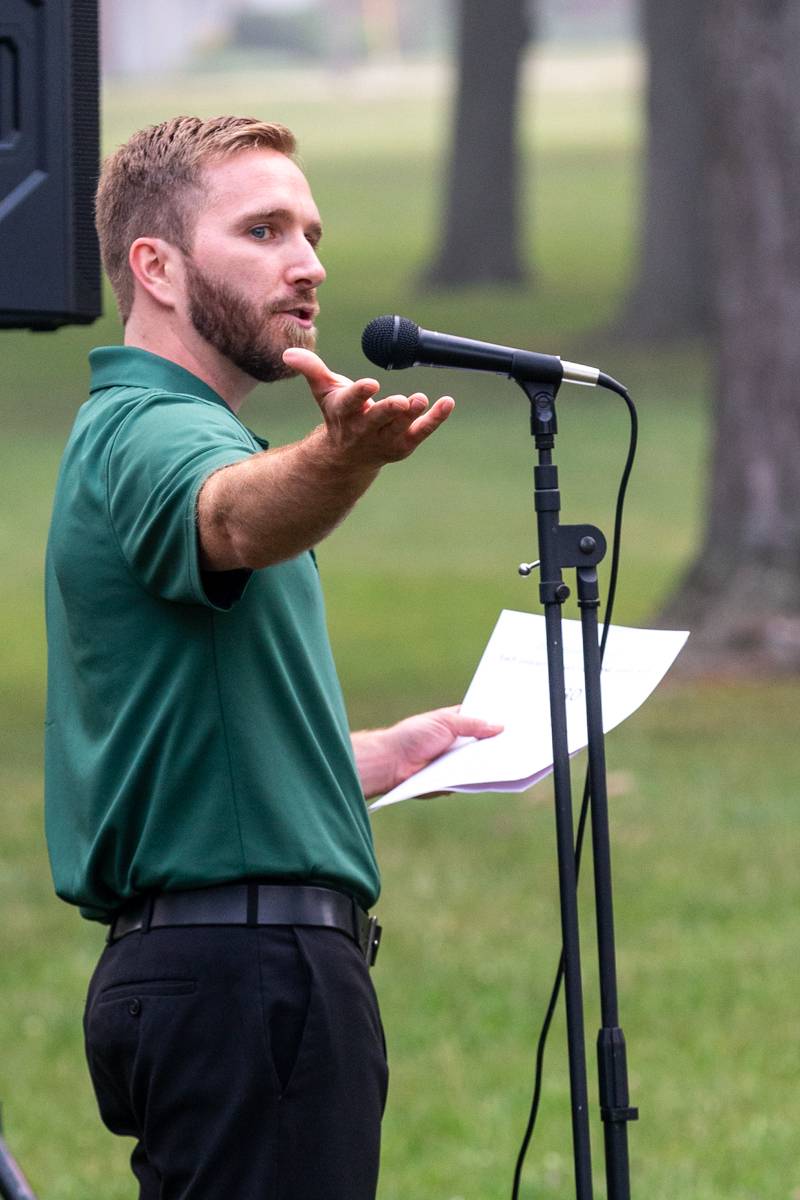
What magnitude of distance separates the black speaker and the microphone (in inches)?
45.6

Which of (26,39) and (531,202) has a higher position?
(26,39)

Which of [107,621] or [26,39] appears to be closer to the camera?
[107,621]

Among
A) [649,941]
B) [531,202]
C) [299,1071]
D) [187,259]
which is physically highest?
[187,259]

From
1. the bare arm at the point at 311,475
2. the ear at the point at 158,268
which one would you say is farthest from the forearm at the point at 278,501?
the ear at the point at 158,268

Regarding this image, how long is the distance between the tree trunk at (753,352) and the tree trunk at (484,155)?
688 inches

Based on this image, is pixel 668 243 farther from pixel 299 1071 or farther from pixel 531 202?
pixel 299 1071

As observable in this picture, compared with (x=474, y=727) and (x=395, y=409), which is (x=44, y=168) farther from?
(x=395, y=409)

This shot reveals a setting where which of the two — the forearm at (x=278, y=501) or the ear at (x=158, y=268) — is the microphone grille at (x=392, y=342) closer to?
the forearm at (x=278, y=501)

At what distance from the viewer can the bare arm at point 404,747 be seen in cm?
332

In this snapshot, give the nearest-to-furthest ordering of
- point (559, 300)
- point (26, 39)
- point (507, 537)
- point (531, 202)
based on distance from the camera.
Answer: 1. point (26, 39)
2. point (507, 537)
3. point (559, 300)
4. point (531, 202)

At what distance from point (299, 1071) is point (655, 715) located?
794cm

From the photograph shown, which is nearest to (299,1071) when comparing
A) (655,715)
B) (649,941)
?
(649,941)

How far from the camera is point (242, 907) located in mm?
2857

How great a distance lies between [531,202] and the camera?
→ 38.1 meters
